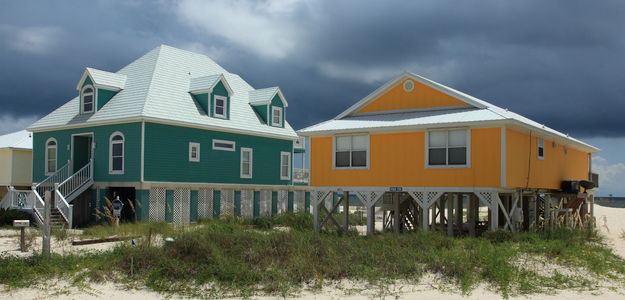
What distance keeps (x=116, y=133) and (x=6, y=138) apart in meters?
15.5

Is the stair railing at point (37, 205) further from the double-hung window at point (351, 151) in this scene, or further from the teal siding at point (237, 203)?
the double-hung window at point (351, 151)

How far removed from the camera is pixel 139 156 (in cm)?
3070

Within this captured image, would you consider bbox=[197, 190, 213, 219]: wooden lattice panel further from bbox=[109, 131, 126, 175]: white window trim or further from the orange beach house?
the orange beach house

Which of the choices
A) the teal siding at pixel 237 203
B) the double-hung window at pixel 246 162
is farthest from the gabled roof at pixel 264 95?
the teal siding at pixel 237 203

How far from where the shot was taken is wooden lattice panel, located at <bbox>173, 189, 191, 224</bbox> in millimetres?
32375

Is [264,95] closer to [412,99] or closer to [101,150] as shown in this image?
[101,150]

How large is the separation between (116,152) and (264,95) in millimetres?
10506

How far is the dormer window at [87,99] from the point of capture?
33781 millimetres

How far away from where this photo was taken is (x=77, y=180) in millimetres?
32281

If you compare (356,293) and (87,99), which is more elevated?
(87,99)

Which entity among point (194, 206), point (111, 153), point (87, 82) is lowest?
point (194, 206)

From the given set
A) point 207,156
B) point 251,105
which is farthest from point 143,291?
point 251,105

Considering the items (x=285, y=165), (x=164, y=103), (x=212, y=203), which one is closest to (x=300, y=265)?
(x=164, y=103)

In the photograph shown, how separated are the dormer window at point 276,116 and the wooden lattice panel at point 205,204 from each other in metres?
6.99
